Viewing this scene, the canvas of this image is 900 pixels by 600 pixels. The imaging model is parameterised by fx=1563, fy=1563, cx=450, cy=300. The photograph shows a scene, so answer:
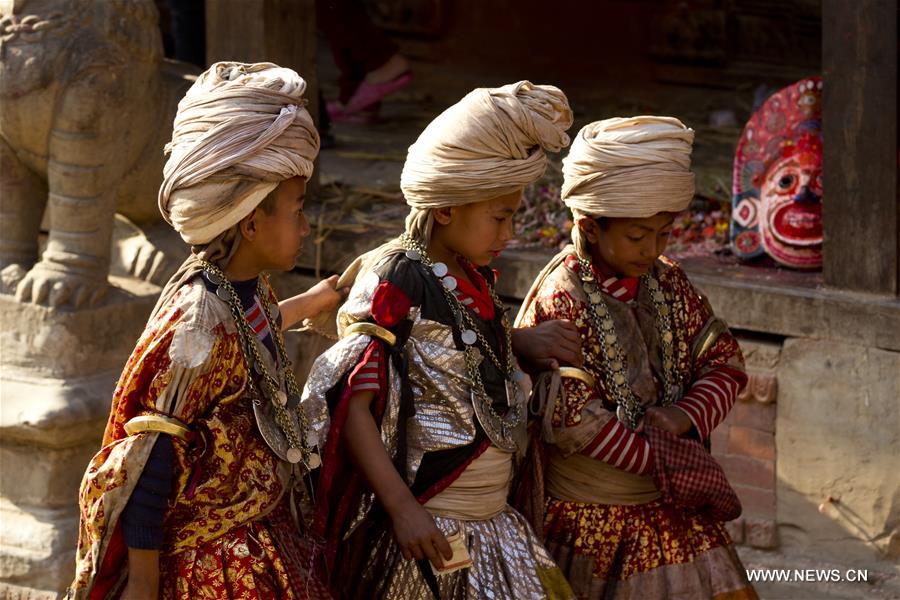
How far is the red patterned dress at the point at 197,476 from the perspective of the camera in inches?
122

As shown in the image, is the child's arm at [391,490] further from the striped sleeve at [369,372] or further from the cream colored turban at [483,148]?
the cream colored turban at [483,148]

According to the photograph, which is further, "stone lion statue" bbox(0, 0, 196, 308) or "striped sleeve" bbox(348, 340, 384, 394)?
"stone lion statue" bbox(0, 0, 196, 308)

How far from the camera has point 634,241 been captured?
150 inches

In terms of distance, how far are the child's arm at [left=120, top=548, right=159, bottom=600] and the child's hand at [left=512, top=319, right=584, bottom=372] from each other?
1092mm

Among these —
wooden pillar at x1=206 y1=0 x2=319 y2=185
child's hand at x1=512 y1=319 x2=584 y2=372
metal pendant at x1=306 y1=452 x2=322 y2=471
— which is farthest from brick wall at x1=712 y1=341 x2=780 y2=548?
metal pendant at x1=306 y1=452 x2=322 y2=471

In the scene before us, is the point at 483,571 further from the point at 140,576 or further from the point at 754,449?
the point at 754,449

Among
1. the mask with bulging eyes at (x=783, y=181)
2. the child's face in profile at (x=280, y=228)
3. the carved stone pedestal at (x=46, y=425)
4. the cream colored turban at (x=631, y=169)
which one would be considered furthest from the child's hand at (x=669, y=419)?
the carved stone pedestal at (x=46, y=425)

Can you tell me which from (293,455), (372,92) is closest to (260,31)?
(372,92)

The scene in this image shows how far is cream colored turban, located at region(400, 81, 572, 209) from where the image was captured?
3.49 meters

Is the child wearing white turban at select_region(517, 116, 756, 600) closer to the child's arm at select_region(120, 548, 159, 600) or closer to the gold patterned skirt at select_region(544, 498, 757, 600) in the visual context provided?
the gold patterned skirt at select_region(544, 498, 757, 600)

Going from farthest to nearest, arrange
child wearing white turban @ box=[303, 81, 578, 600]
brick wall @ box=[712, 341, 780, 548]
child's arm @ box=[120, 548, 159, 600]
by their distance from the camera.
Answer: brick wall @ box=[712, 341, 780, 548]
child wearing white turban @ box=[303, 81, 578, 600]
child's arm @ box=[120, 548, 159, 600]

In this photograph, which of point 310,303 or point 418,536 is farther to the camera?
point 310,303

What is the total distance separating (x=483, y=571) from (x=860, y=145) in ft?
7.00

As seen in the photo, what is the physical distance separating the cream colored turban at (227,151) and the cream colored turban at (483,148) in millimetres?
360
